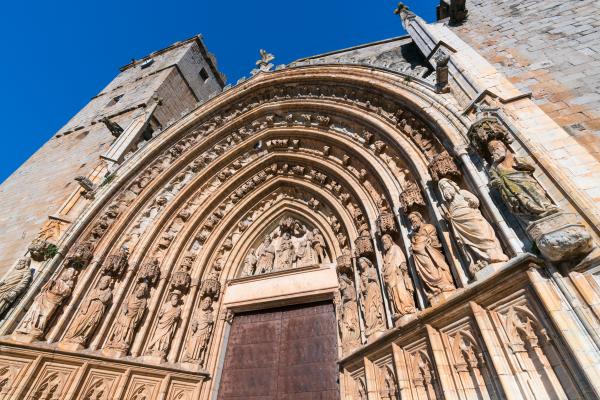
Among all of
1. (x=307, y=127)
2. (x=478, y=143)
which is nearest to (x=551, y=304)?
(x=478, y=143)

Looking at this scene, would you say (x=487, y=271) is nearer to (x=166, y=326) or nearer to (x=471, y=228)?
(x=471, y=228)

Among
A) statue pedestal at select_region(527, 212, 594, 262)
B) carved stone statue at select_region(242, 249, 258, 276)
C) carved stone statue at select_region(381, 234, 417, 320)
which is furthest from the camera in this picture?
carved stone statue at select_region(242, 249, 258, 276)

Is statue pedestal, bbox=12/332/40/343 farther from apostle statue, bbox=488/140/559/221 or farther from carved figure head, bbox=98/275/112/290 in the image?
apostle statue, bbox=488/140/559/221

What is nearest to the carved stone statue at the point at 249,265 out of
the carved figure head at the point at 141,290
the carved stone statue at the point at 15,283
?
the carved figure head at the point at 141,290

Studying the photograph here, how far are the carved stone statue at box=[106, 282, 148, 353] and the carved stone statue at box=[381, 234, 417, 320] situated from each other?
14.2 feet

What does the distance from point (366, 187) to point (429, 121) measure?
176 cm

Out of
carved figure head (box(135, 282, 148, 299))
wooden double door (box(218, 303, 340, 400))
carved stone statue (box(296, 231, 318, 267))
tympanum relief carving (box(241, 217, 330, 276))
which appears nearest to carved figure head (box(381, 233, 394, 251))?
wooden double door (box(218, 303, 340, 400))

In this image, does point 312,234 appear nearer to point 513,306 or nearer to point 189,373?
point 189,373

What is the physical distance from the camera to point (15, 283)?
17.2ft

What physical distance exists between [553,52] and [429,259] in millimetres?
4139

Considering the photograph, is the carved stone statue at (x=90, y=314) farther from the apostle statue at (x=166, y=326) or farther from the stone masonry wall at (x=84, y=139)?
the stone masonry wall at (x=84, y=139)

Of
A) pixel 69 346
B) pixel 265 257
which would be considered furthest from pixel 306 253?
pixel 69 346

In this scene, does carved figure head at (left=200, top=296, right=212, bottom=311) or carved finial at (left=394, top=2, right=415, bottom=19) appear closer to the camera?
carved figure head at (left=200, top=296, right=212, bottom=311)

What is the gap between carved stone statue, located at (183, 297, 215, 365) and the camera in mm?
5727
